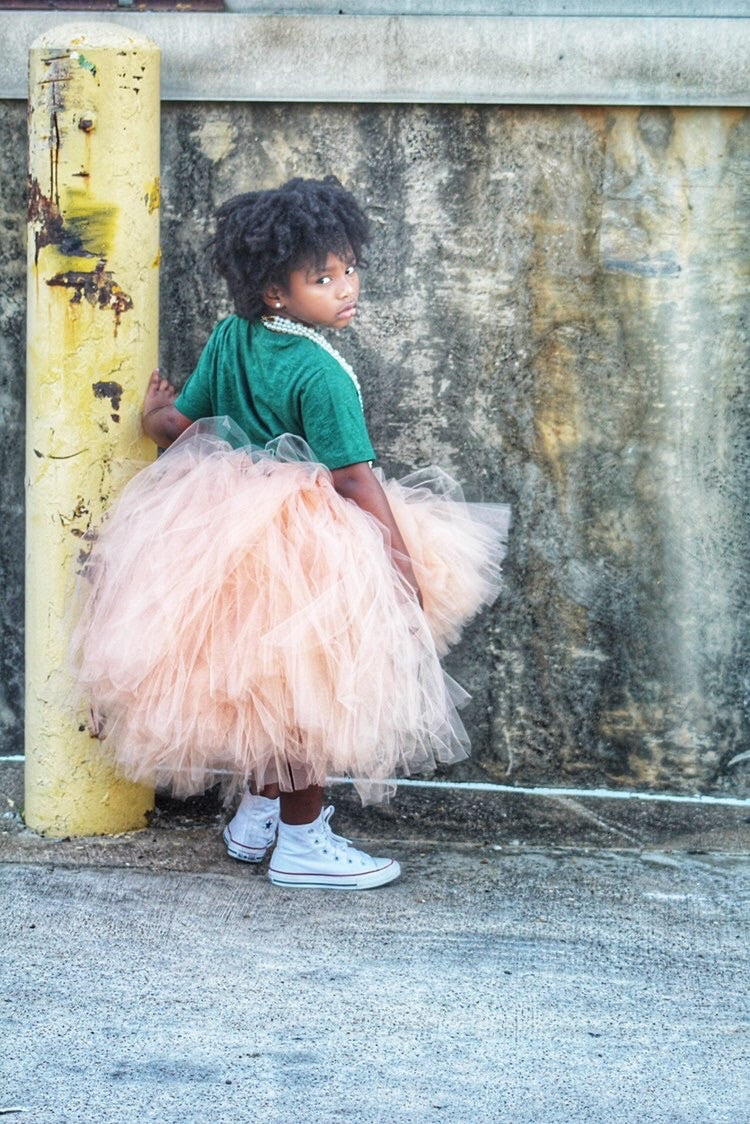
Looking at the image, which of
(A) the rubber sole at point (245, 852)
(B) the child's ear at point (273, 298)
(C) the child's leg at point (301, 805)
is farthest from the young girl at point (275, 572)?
(A) the rubber sole at point (245, 852)

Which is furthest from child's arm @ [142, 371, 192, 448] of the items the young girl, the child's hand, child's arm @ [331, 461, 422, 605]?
child's arm @ [331, 461, 422, 605]

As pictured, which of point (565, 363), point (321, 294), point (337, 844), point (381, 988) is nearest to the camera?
point (381, 988)

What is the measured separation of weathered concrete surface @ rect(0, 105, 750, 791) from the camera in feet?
12.6

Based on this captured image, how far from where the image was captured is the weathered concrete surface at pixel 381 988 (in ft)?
8.55

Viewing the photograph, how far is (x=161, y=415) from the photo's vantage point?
3.64 meters

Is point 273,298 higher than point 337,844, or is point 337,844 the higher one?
point 273,298

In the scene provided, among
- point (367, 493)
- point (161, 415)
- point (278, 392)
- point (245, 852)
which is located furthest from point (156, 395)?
point (245, 852)

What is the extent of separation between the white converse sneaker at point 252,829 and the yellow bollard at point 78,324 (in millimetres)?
345

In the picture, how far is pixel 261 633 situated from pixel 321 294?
2.64 feet

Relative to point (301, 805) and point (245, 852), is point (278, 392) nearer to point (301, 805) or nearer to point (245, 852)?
point (301, 805)

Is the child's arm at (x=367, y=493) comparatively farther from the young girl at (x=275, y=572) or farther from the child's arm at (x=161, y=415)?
the child's arm at (x=161, y=415)

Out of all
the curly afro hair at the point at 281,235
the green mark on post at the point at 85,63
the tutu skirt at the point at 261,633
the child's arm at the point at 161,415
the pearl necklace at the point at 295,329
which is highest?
the green mark on post at the point at 85,63

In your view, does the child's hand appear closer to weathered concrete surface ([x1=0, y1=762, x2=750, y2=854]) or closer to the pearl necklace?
the pearl necklace

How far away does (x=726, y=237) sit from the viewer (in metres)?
3.84
